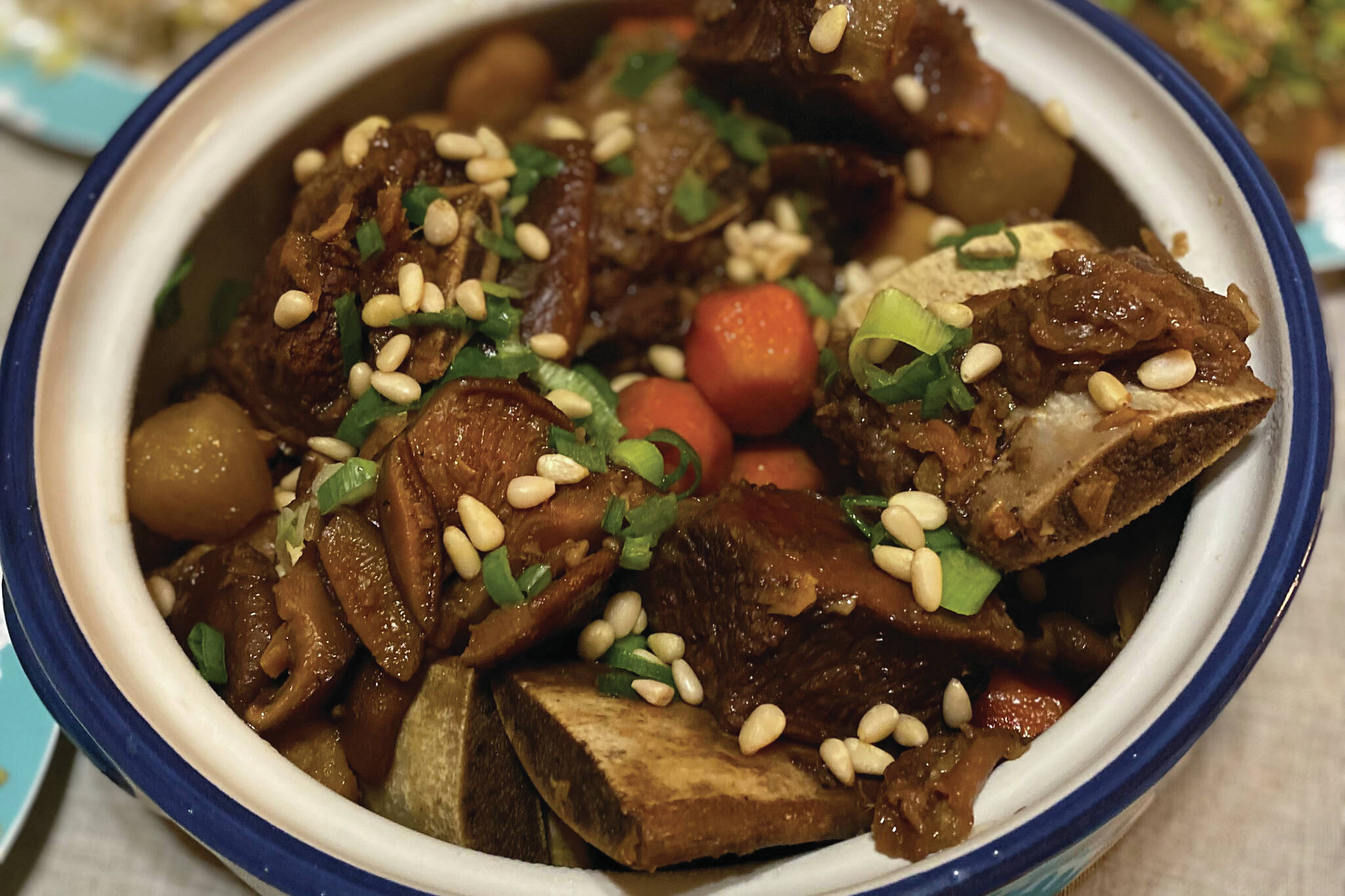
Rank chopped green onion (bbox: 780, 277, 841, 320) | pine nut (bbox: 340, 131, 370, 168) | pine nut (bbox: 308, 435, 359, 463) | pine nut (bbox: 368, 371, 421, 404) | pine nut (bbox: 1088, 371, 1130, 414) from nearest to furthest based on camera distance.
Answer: pine nut (bbox: 1088, 371, 1130, 414) → pine nut (bbox: 368, 371, 421, 404) → pine nut (bbox: 308, 435, 359, 463) → pine nut (bbox: 340, 131, 370, 168) → chopped green onion (bbox: 780, 277, 841, 320)

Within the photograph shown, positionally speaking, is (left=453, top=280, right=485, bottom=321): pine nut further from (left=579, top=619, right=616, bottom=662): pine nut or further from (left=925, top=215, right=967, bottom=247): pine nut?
(left=925, top=215, right=967, bottom=247): pine nut

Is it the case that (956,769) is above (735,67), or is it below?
below

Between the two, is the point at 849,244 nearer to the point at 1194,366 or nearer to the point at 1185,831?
the point at 1194,366

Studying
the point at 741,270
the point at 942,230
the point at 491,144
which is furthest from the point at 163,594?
the point at 942,230

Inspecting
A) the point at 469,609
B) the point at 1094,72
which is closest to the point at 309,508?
the point at 469,609

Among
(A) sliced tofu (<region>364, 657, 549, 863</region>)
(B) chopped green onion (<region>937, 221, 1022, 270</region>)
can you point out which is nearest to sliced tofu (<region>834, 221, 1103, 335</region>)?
(B) chopped green onion (<region>937, 221, 1022, 270</region>)

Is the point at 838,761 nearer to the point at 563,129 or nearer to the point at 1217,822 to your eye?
the point at 1217,822
